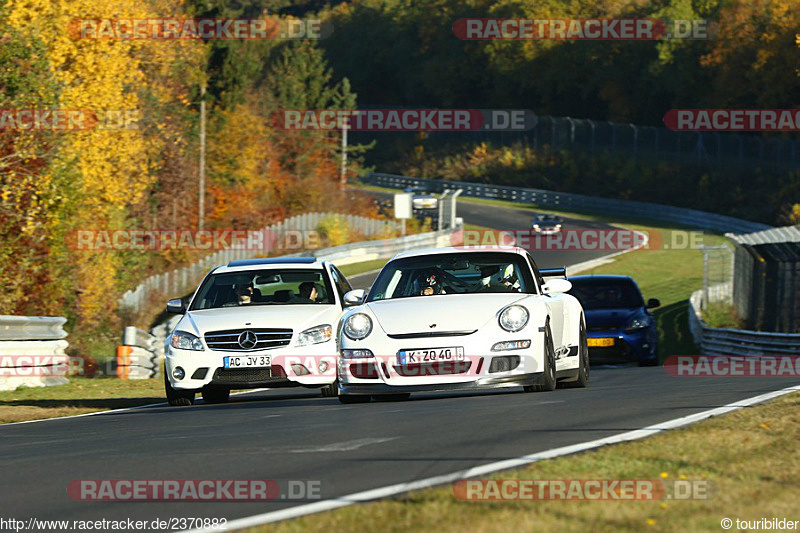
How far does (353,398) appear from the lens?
44.4ft

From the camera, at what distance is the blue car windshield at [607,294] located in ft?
72.1

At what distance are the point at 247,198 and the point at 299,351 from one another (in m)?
58.7

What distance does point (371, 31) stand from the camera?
131 m

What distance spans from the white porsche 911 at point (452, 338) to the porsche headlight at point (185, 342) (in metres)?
2.20

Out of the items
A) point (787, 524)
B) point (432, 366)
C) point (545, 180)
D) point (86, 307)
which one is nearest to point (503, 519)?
point (787, 524)

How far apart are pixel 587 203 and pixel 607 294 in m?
63.0

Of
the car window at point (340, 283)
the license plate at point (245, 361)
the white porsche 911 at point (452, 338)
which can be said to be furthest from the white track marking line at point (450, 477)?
the car window at point (340, 283)

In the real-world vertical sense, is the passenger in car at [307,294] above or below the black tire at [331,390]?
above

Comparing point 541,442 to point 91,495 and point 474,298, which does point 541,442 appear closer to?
point 91,495
